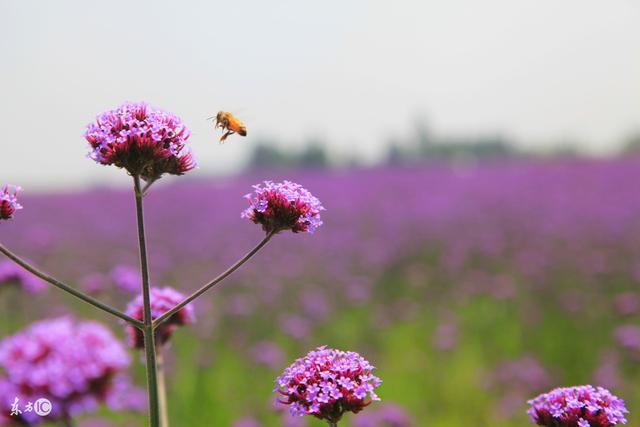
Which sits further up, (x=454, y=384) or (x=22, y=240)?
(x=22, y=240)

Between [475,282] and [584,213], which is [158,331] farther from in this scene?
[584,213]

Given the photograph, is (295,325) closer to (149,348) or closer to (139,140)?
(139,140)

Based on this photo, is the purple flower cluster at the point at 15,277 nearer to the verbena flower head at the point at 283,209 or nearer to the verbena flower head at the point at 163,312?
the verbena flower head at the point at 163,312

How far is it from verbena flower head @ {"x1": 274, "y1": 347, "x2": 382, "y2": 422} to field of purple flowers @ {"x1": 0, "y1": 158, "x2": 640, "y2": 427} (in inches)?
91.1

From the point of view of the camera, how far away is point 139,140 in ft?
5.31

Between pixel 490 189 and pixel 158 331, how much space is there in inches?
552

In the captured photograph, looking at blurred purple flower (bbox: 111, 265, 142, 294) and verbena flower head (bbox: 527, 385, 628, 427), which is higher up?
blurred purple flower (bbox: 111, 265, 142, 294)

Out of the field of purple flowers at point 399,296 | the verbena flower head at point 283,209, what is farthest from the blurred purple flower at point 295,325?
the verbena flower head at point 283,209

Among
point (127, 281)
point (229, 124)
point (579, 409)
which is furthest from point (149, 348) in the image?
point (127, 281)

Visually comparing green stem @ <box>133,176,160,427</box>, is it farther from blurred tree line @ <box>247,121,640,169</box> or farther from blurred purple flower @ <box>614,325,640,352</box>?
blurred tree line @ <box>247,121,640,169</box>

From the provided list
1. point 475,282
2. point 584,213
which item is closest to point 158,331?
point 475,282

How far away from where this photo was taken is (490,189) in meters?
15.3

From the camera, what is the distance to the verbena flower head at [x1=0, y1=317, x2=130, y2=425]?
204cm

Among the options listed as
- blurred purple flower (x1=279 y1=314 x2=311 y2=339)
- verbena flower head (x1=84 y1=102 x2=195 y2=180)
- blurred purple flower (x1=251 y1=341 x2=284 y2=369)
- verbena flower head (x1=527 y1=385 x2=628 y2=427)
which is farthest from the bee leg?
blurred purple flower (x1=279 y1=314 x2=311 y2=339)
